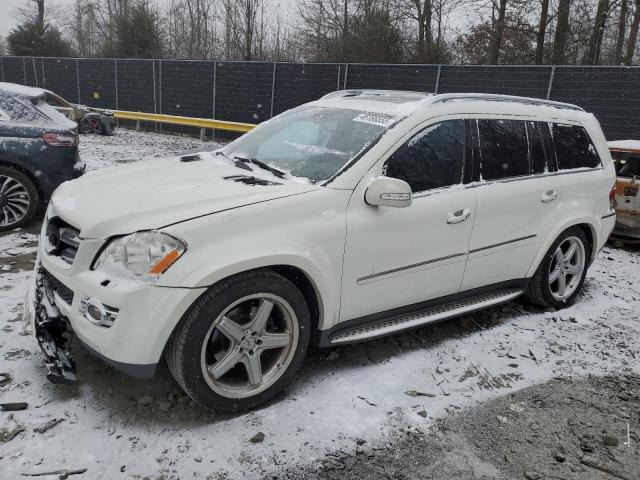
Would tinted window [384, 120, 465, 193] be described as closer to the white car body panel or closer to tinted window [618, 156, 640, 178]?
the white car body panel

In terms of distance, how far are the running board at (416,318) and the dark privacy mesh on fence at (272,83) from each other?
903 cm

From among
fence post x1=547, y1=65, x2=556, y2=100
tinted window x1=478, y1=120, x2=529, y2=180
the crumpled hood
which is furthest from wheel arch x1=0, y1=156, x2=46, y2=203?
fence post x1=547, y1=65, x2=556, y2=100

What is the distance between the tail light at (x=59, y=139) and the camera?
19.6 feet

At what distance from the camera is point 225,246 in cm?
272

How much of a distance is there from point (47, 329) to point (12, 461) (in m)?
0.72

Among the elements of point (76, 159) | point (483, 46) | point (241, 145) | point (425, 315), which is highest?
point (483, 46)

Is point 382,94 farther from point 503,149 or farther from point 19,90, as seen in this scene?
point 19,90

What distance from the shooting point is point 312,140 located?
3736mm

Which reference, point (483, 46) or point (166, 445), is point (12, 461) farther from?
point (483, 46)

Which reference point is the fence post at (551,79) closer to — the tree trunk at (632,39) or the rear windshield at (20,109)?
the tree trunk at (632,39)

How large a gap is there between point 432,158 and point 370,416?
67.4 inches

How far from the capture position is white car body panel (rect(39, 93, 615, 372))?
263 cm

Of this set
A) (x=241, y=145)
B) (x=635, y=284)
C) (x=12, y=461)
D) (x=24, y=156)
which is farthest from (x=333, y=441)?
(x=24, y=156)

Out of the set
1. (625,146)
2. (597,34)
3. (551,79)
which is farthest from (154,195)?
(597,34)
